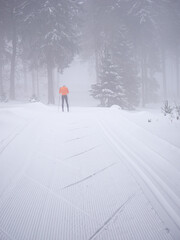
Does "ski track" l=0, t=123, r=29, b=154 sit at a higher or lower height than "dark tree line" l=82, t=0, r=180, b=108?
lower

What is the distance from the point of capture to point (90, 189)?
2.19 metres

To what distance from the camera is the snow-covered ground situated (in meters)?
1.58

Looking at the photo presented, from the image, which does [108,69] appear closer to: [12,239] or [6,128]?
[6,128]

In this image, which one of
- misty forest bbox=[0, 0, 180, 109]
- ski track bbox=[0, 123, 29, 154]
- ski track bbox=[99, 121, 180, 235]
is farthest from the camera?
misty forest bbox=[0, 0, 180, 109]

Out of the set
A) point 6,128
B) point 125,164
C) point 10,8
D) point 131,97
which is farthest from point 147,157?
point 10,8

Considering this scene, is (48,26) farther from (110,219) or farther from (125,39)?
(110,219)

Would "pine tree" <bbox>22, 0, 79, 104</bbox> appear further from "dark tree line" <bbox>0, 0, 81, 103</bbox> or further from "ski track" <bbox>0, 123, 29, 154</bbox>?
"ski track" <bbox>0, 123, 29, 154</bbox>

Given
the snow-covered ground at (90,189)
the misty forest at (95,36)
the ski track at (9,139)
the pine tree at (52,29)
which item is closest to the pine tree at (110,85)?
the misty forest at (95,36)

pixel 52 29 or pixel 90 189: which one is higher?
pixel 52 29

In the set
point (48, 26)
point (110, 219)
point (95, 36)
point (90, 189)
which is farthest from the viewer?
point (95, 36)

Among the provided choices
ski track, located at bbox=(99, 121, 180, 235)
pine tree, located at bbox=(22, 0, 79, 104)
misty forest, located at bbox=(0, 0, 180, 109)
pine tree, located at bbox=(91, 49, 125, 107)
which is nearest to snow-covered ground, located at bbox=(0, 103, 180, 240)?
ski track, located at bbox=(99, 121, 180, 235)

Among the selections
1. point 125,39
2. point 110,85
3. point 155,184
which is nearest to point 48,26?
point 110,85

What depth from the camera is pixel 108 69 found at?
1595 centimetres

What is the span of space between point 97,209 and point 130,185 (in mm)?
665
